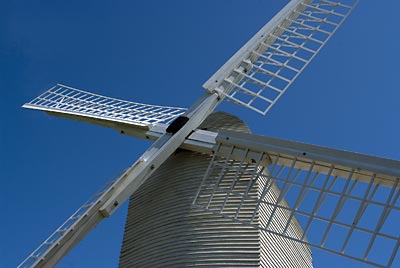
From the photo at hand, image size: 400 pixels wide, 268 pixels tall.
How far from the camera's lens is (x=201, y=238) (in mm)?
9938

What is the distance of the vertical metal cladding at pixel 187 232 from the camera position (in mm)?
9719

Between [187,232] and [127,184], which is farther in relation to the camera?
[187,232]

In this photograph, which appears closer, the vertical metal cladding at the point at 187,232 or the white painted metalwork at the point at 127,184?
the white painted metalwork at the point at 127,184

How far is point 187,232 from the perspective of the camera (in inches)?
396

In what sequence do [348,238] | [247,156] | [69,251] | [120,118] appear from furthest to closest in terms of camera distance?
[120,118]
[247,156]
[69,251]
[348,238]

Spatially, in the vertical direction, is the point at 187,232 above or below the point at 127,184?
above

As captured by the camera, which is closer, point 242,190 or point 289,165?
point 289,165

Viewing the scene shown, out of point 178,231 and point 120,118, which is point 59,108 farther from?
point 178,231

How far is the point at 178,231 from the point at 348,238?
2917mm

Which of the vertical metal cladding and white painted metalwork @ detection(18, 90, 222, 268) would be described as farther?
the vertical metal cladding

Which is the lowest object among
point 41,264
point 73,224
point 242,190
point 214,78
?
point 41,264

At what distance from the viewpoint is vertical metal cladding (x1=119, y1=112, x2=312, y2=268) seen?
9.72 m

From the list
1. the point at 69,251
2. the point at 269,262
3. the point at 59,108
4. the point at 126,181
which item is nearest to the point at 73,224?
the point at 69,251

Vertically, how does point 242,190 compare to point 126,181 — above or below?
above
